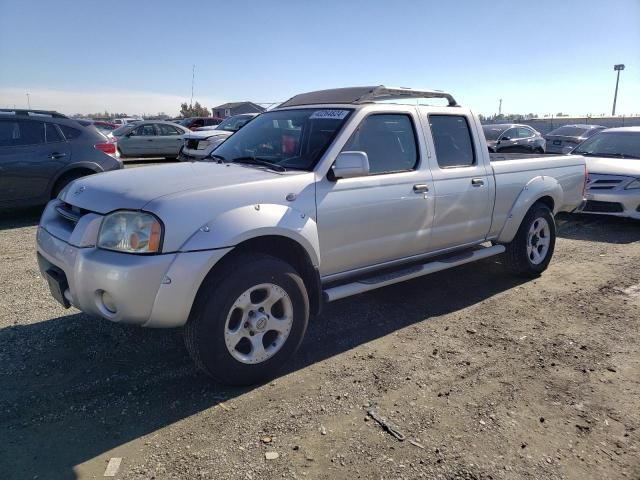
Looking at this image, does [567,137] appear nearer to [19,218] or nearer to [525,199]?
[525,199]

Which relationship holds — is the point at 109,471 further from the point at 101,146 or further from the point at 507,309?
the point at 101,146

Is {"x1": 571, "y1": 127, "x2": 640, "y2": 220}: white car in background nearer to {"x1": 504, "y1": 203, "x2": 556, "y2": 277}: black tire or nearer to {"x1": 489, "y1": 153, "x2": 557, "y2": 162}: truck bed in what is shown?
{"x1": 489, "y1": 153, "x2": 557, "y2": 162}: truck bed

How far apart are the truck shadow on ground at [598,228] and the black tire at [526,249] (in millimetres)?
2437

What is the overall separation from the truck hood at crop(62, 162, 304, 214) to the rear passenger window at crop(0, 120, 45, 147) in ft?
16.4

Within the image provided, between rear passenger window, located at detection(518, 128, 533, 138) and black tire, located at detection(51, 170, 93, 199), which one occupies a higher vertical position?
rear passenger window, located at detection(518, 128, 533, 138)

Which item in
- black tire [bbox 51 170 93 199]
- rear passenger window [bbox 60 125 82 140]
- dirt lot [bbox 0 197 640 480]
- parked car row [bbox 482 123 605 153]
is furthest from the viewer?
parked car row [bbox 482 123 605 153]

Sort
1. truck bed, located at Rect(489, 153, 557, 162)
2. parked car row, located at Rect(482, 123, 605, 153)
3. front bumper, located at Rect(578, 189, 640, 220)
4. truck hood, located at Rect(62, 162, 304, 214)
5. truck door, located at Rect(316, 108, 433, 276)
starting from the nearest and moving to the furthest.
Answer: truck hood, located at Rect(62, 162, 304, 214) → truck door, located at Rect(316, 108, 433, 276) → truck bed, located at Rect(489, 153, 557, 162) → front bumper, located at Rect(578, 189, 640, 220) → parked car row, located at Rect(482, 123, 605, 153)

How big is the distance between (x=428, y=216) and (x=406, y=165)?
488 millimetres

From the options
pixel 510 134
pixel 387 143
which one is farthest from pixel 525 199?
pixel 510 134

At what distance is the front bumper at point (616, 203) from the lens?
802cm

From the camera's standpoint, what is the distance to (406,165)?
434 centimetres

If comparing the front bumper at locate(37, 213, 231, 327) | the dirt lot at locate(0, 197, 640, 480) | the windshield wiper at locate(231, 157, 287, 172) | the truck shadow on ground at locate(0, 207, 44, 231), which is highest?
the windshield wiper at locate(231, 157, 287, 172)

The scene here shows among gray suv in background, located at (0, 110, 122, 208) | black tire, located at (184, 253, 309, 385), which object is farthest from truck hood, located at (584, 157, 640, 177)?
gray suv in background, located at (0, 110, 122, 208)

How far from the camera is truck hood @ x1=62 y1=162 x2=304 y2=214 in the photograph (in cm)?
311
